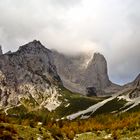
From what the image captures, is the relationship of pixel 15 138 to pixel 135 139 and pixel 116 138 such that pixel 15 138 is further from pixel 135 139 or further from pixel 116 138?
pixel 116 138

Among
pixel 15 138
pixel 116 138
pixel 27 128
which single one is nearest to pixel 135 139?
pixel 116 138

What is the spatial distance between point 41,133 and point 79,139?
29530mm

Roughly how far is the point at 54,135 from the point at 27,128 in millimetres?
4767

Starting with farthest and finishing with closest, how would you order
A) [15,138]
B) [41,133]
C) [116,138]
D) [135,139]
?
1. [116,138]
2. [135,139]
3. [41,133]
4. [15,138]

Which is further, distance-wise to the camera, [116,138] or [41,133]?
[116,138]

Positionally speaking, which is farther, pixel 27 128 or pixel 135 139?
pixel 135 139

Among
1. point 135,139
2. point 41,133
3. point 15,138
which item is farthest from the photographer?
point 135,139

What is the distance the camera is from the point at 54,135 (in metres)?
61.4

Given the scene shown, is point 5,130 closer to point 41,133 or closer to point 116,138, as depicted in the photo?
point 41,133

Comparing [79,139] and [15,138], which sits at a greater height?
[79,139]

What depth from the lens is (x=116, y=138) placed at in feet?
270

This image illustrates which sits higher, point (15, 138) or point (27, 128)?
point (27, 128)

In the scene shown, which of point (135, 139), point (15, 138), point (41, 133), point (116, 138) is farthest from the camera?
point (116, 138)

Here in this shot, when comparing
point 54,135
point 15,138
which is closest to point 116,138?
point 54,135
